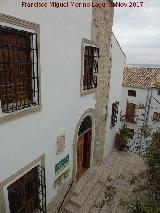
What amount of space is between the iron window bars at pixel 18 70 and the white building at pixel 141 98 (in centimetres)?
1797

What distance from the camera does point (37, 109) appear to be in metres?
5.91

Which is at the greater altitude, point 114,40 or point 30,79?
point 114,40

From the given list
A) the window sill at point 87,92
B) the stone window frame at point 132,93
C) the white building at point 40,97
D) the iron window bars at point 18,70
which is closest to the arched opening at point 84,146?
the white building at point 40,97

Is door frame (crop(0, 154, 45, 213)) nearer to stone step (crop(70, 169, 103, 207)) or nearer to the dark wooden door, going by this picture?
the dark wooden door

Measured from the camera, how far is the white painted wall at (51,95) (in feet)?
17.1

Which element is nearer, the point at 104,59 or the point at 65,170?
the point at 65,170

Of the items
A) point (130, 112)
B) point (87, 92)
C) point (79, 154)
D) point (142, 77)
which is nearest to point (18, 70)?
point (87, 92)

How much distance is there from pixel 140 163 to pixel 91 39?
8551mm

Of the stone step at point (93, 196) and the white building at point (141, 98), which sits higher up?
the white building at point (141, 98)

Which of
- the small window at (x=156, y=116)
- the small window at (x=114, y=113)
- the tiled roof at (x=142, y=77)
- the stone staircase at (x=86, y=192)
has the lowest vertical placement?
the stone staircase at (x=86, y=192)

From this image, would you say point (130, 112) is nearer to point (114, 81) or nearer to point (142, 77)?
point (142, 77)

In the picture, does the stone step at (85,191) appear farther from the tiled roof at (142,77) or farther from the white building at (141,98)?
the tiled roof at (142,77)

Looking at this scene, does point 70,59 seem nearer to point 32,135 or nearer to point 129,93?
point 32,135

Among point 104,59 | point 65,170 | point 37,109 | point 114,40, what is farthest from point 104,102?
point 37,109
